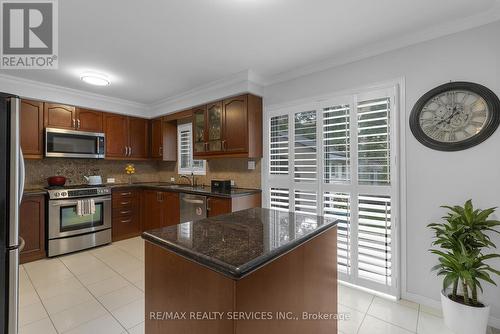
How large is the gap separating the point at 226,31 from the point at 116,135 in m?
3.13

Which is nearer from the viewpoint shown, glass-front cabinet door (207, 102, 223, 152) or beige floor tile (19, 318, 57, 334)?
beige floor tile (19, 318, 57, 334)

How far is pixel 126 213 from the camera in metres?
4.18

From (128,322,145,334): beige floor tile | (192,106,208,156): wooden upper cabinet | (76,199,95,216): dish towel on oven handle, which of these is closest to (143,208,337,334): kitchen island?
(128,322,145,334): beige floor tile

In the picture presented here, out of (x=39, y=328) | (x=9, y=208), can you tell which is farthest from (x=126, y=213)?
(x=9, y=208)

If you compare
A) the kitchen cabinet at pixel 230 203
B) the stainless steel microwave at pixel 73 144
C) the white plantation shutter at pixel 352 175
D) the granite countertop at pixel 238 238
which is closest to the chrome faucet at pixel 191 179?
the kitchen cabinet at pixel 230 203

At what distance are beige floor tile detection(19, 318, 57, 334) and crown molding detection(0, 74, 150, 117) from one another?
2.87 metres

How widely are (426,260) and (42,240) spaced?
4560 mm

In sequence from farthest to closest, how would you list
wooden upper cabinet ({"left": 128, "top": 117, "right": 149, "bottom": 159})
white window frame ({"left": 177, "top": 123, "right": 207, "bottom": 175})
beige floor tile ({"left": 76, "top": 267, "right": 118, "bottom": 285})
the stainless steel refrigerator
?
wooden upper cabinet ({"left": 128, "top": 117, "right": 149, "bottom": 159})
white window frame ({"left": 177, "top": 123, "right": 207, "bottom": 175})
beige floor tile ({"left": 76, "top": 267, "right": 118, "bottom": 285})
the stainless steel refrigerator

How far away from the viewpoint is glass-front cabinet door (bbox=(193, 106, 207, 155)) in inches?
150

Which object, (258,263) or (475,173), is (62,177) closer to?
(258,263)

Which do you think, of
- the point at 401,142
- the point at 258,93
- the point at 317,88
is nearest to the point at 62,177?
the point at 258,93

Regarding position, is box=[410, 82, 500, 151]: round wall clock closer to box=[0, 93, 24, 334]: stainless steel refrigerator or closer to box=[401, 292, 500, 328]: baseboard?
box=[401, 292, 500, 328]: baseboard

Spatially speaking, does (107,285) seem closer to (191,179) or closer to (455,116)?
(191,179)

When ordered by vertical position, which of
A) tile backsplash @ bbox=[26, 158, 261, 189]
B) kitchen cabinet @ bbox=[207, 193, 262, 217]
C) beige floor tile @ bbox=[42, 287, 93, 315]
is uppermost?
tile backsplash @ bbox=[26, 158, 261, 189]
